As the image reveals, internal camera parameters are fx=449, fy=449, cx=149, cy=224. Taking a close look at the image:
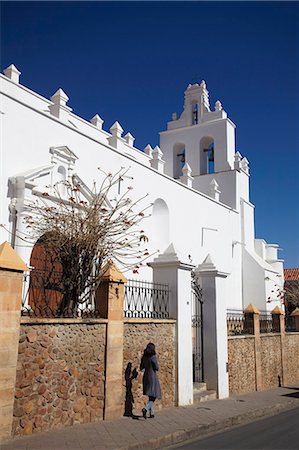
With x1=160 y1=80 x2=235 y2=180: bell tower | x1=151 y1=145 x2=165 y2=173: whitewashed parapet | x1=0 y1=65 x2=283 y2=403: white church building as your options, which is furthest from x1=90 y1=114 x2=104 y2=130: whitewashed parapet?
x1=160 y1=80 x2=235 y2=180: bell tower

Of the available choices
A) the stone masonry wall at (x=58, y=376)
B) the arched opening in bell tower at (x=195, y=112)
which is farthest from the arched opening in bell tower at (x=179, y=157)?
the stone masonry wall at (x=58, y=376)

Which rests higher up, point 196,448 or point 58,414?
point 58,414

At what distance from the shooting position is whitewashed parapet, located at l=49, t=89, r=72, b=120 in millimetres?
14695

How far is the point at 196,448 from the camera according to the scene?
21.6 feet

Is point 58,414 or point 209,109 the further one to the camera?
point 209,109

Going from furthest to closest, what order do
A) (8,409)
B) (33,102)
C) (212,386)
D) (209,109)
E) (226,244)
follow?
1. (209,109)
2. (226,244)
3. (33,102)
4. (212,386)
5. (8,409)

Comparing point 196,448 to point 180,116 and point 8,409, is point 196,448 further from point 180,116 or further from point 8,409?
point 180,116

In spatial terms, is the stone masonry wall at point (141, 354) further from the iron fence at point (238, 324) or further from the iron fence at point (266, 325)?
the iron fence at point (266, 325)

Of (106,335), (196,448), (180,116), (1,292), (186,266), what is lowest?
(196,448)

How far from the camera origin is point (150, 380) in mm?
8102

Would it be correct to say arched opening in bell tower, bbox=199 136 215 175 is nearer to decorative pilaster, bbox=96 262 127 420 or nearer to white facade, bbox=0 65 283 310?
white facade, bbox=0 65 283 310

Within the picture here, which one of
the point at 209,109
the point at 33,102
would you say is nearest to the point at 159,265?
the point at 33,102

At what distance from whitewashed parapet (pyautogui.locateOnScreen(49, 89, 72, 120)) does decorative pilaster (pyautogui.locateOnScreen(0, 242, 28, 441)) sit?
9.44 m

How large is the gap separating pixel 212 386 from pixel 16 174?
23.6ft
